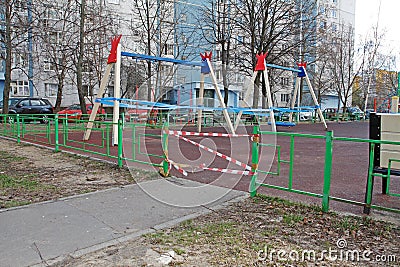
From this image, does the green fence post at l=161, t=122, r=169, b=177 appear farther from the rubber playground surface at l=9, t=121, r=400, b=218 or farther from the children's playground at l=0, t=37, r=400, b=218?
the rubber playground surface at l=9, t=121, r=400, b=218

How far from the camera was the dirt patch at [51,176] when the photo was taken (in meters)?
5.54

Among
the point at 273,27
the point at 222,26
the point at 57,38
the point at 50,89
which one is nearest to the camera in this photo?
the point at 273,27

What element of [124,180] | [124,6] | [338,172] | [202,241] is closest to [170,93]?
[124,180]

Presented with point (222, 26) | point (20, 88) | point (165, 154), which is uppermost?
point (222, 26)

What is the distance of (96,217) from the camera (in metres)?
4.44

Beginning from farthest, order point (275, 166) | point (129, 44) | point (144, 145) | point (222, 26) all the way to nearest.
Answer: point (129, 44)
point (222, 26)
point (144, 145)
point (275, 166)

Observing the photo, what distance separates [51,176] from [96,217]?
297 centimetres

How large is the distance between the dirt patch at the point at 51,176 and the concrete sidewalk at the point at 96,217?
0.48 m

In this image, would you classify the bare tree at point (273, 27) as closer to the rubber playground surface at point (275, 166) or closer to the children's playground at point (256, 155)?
the children's playground at point (256, 155)

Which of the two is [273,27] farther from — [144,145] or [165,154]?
[165,154]

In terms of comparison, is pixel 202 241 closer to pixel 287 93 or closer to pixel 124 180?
pixel 124 180

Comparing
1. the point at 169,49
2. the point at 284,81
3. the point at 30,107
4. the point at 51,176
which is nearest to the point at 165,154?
the point at 51,176

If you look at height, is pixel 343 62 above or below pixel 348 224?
above

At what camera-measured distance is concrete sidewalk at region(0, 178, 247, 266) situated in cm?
348
